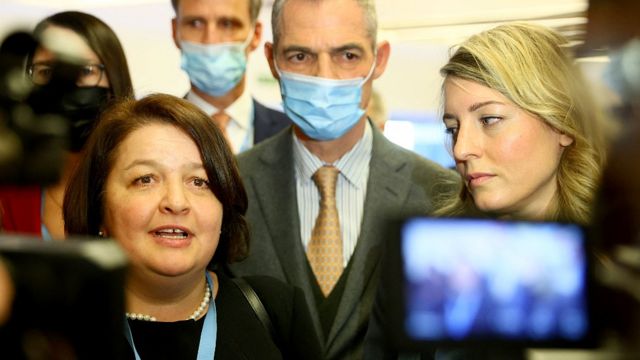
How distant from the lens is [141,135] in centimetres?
216

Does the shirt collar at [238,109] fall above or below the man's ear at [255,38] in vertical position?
below

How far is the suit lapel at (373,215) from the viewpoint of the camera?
2590 mm

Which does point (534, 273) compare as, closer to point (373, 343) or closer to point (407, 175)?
point (373, 343)

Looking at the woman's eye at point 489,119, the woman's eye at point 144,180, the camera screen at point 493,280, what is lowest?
the woman's eye at point 144,180

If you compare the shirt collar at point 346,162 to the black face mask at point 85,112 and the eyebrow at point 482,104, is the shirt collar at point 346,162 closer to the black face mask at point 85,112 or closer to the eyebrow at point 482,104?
the black face mask at point 85,112


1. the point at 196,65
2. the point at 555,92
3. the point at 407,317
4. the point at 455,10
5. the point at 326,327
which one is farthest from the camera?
the point at 455,10

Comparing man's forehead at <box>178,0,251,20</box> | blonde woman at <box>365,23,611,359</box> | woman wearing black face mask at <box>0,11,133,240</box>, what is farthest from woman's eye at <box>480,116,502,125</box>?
man's forehead at <box>178,0,251,20</box>

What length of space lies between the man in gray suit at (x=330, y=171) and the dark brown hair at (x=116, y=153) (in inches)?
18.5

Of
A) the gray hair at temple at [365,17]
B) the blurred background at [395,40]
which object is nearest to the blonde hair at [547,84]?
the gray hair at temple at [365,17]

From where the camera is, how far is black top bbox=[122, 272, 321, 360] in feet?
6.83

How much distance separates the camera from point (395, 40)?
16.4 ft

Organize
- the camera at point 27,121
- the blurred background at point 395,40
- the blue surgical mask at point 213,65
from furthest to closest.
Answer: the blurred background at point 395,40, the blue surgical mask at point 213,65, the camera at point 27,121

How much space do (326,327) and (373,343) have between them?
0.47 meters

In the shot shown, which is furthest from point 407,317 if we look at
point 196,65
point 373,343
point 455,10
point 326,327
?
point 455,10
